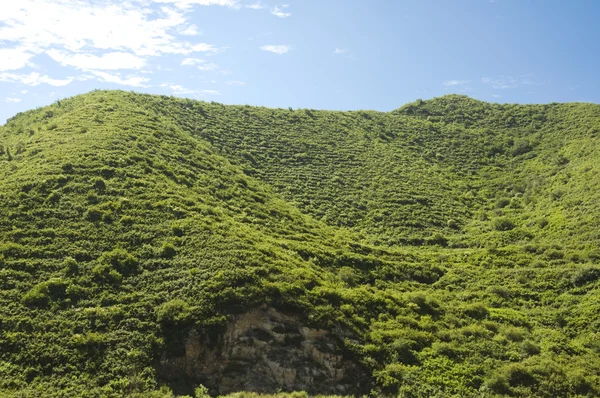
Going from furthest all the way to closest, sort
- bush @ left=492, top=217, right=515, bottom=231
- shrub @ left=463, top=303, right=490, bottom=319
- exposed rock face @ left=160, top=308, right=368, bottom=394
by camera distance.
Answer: bush @ left=492, top=217, right=515, bottom=231 < shrub @ left=463, top=303, right=490, bottom=319 < exposed rock face @ left=160, top=308, right=368, bottom=394

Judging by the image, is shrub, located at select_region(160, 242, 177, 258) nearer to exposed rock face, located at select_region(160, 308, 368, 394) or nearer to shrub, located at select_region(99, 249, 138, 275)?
shrub, located at select_region(99, 249, 138, 275)

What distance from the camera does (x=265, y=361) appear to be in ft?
65.6

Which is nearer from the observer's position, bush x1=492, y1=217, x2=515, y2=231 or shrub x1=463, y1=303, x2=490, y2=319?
shrub x1=463, y1=303, x2=490, y2=319

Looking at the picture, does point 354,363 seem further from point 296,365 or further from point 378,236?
point 378,236

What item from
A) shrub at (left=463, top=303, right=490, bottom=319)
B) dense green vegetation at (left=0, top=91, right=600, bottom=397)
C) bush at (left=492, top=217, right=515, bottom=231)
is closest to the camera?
dense green vegetation at (left=0, top=91, right=600, bottom=397)

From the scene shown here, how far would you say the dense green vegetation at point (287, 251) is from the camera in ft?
66.7

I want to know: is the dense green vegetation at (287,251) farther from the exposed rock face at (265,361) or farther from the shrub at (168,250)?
the exposed rock face at (265,361)

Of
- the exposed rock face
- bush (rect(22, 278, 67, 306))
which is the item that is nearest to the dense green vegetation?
bush (rect(22, 278, 67, 306))

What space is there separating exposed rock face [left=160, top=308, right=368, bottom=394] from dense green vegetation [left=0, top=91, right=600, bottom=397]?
83cm

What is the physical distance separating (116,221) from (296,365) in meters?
14.4

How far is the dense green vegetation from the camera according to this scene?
20.3m

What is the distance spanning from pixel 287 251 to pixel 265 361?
10.5 meters

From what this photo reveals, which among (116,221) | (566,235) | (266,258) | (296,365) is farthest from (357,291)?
(566,235)

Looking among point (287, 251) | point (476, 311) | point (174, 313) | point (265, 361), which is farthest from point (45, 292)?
point (476, 311)
